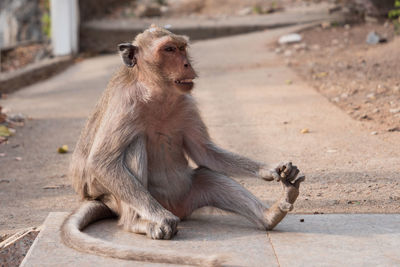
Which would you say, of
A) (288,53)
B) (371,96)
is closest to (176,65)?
(371,96)

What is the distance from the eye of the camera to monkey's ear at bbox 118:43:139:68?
4246 mm

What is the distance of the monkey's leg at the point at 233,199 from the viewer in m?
4.08

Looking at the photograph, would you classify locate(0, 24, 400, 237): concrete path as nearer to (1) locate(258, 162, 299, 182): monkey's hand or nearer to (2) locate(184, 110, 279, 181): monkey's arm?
(2) locate(184, 110, 279, 181): monkey's arm

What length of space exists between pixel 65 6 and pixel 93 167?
1159cm

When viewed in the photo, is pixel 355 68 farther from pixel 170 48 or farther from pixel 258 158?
pixel 170 48

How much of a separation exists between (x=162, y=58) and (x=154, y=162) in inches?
27.7

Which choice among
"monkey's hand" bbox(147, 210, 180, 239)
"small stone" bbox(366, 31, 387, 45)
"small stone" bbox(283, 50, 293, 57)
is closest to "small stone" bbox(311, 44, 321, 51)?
"small stone" bbox(283, 50, 293, 57)

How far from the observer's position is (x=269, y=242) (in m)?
3.98

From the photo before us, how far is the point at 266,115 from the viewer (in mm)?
8453

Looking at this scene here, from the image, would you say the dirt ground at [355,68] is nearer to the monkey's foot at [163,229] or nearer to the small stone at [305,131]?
the small stone at [305,131]

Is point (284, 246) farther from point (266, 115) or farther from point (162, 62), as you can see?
point (266, 115)

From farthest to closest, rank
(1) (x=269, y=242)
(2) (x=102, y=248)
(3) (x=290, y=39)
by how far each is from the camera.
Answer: (3) (x=290, y=39)
(1) (x=269, y=242)
(2) (x=102, y=248)

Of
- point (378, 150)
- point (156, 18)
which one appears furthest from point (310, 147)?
point (156, 18)

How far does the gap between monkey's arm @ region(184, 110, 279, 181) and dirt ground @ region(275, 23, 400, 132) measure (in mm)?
3094
